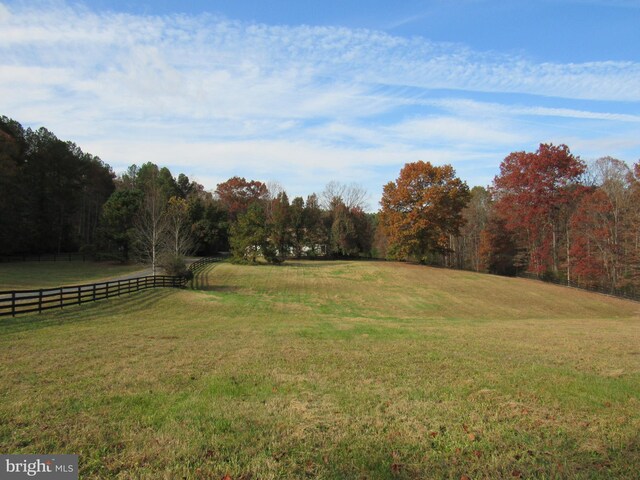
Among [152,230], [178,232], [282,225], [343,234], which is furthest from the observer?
[343,234]

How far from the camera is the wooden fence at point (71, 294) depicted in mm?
16219

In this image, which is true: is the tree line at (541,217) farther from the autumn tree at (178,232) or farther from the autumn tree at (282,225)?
the autumn tree at (178,232)

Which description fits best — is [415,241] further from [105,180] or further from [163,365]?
[105,180]

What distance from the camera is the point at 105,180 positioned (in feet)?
255

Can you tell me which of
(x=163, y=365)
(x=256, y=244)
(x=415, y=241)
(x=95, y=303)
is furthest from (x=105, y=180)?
(x=163, y=365)

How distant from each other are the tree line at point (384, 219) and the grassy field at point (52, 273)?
3.64 metres

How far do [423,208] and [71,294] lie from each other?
42349 millimetres

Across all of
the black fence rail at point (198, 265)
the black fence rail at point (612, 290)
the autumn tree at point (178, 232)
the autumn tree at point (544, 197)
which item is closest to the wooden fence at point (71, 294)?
the autumn tree at point (178, 232)

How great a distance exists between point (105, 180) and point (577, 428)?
87.5 metres

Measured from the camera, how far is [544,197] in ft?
155

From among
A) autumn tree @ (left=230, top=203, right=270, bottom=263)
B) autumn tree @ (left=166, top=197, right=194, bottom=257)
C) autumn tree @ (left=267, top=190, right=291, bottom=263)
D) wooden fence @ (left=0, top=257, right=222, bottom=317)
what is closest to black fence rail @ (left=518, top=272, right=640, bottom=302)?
autumn tree @ (left=230, top=203, right=270, bottom=263)

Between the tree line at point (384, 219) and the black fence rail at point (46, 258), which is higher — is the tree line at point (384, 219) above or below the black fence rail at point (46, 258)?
above

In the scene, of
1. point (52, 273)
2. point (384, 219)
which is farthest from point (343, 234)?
point (52, 273)

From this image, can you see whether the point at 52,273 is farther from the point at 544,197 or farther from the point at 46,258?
the point at 544,197
